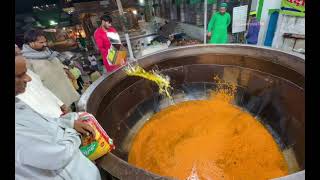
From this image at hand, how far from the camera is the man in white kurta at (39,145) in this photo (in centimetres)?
102

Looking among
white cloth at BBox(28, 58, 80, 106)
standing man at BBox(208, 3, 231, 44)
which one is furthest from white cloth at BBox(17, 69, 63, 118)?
standing man at BBox(208, 3, 231, 44)

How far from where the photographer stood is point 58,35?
256 inches

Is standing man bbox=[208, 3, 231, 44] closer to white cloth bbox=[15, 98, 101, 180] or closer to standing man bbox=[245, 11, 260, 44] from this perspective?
standing man bbox=[245, 11, 260, 44]

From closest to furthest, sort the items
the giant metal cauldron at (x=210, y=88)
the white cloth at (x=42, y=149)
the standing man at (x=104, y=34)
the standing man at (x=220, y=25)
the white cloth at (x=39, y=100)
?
the white cloth at (x=42, y=149), the white cloth at (x=39, y=100), the giant metal cauldron at (x=210, y=88), the standing man at (x=104, y=34), the standing man at (x=220, y=25)

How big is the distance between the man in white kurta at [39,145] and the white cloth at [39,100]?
0.90 meters

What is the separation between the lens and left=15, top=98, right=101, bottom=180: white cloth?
1020 mm

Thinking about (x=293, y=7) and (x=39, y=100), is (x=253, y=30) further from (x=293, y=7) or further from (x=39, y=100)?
(x=39, y=100)

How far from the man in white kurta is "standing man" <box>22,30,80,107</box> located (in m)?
1.57

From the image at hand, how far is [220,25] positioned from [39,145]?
496 centimetres

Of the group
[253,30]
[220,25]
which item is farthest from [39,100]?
[253,30]

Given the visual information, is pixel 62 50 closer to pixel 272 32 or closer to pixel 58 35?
pixel 58 35

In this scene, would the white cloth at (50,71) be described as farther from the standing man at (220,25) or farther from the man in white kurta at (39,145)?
the standing man at (220,25)

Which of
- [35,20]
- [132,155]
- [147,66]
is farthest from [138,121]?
[35,20]

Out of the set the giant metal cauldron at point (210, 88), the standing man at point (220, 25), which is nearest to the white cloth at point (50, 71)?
the giant metal cauldron at point (210, 88)
